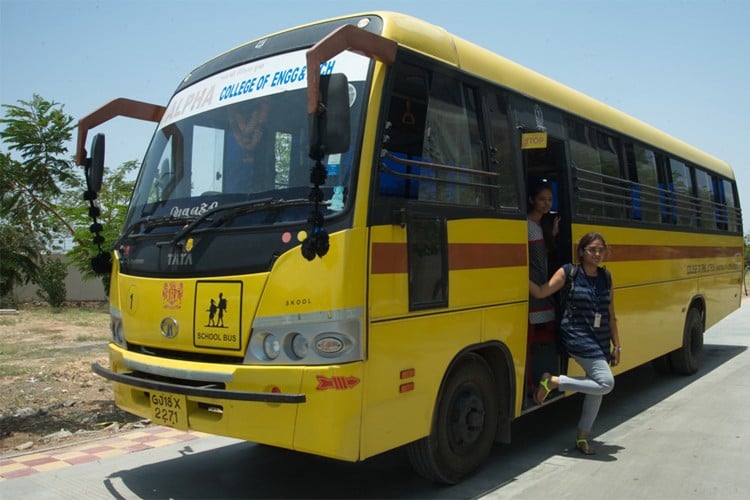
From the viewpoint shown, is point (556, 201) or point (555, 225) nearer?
point (555, 225)

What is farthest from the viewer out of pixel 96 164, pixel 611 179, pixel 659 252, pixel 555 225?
pixel 659 252

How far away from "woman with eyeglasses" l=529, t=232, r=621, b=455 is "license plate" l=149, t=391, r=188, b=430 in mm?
2913

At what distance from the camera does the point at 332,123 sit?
3590mm

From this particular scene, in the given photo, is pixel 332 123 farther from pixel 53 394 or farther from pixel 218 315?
pixel 53 394

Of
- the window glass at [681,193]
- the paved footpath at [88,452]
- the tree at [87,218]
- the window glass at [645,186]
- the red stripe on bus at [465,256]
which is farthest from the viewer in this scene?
the tree at [87,218]

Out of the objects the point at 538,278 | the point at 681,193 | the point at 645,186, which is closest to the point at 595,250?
the point at 538,278

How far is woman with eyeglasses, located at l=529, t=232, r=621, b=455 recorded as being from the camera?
215 inches

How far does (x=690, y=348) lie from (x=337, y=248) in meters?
7.42

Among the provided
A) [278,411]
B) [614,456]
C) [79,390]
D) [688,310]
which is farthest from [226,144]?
[688,310]

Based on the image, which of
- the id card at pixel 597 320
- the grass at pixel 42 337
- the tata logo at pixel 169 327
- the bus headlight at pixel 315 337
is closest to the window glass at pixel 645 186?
the id card at pixel 597 320

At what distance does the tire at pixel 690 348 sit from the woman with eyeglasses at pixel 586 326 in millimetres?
3969

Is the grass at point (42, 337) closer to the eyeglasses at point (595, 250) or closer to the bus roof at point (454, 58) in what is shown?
the bus roof at point (454, 58)

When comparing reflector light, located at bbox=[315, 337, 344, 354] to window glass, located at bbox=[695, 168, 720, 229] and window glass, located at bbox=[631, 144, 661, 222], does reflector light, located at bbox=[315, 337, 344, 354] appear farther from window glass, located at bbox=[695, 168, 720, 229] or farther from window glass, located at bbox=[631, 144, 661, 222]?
window glass, located at bbox=[695, 168, 720, 229]

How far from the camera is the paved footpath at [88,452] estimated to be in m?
5.23
